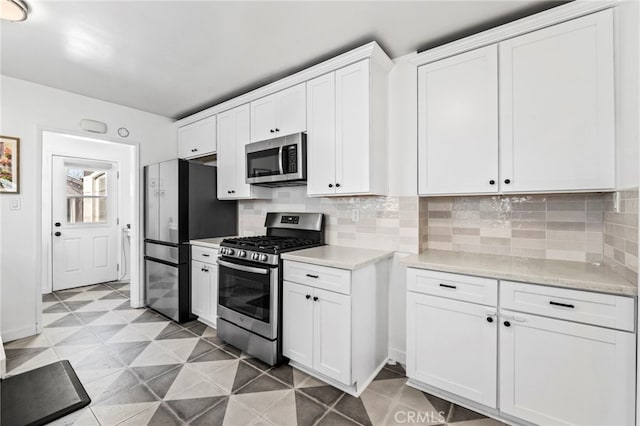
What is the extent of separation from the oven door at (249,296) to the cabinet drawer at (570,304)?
158 cm

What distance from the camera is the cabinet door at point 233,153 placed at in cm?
307

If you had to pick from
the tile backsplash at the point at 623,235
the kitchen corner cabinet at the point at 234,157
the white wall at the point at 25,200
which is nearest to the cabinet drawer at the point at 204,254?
the kitchen corner cabinet at the point at 234,157

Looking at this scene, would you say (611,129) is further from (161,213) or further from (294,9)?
(161,213)

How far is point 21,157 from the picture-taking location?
2.79 meters

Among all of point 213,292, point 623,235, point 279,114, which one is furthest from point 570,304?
point 213,292

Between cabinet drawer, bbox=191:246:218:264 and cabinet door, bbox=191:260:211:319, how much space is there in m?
0.05

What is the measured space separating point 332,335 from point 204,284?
1710 mm

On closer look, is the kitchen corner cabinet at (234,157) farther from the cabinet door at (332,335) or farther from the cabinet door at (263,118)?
the cabinet door at (332,335)

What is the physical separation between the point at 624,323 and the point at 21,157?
4745mm

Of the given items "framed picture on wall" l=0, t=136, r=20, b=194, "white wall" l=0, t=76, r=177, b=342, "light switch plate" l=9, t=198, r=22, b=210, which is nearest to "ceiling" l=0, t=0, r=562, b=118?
"white wall" l=0, t=76, r=177, b=342

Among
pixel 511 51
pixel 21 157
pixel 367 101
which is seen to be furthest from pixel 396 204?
pixel 21 157

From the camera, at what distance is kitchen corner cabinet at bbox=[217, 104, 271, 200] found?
121 inches

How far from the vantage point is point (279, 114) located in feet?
8.89

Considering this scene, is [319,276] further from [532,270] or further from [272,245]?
[532,270]
